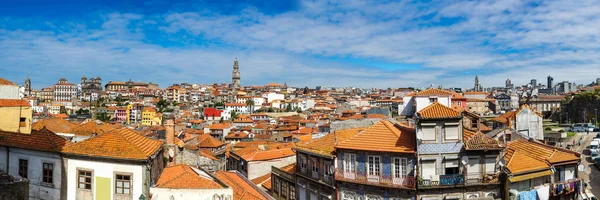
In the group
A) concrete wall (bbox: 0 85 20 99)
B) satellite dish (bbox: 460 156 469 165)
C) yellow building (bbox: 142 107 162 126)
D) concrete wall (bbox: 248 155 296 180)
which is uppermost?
concrete wall (bbox: 0 85 20 99)

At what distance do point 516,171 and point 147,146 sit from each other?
63.8ft

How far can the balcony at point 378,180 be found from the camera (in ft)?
75.0

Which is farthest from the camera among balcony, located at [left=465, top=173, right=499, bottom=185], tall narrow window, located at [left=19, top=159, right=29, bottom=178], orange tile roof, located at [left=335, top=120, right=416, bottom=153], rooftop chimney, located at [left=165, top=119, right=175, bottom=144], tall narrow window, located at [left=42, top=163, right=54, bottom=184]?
rooftop chimney, located at [left=165, top=119, right=175, bottom=144]

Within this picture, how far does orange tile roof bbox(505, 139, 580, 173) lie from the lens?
79.5 feet

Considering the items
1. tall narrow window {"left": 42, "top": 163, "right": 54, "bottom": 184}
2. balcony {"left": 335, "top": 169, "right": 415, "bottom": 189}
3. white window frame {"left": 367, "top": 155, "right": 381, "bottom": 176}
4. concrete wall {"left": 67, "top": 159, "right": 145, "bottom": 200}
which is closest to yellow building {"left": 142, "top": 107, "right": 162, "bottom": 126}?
tall narrow window {"left": 42, "top": 163, "right": 54, "bottom": 184}

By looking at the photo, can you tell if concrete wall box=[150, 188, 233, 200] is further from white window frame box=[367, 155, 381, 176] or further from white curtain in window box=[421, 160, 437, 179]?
white curtain in window box=[421, 160, 437, 179]

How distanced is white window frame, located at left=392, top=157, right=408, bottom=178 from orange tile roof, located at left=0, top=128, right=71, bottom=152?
16.5m

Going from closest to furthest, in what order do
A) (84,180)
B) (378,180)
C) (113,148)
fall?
(113,148), (84,180), (378,180)

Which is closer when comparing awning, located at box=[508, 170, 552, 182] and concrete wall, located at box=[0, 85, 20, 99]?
awning, located at box=[508, 170, 552, 182]

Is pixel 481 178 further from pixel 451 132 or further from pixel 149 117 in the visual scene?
pixel 149 117

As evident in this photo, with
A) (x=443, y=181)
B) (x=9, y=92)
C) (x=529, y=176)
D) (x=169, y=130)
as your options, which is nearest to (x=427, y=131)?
(x=443, y=181)

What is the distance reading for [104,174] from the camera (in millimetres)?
19406

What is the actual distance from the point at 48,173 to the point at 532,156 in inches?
1041

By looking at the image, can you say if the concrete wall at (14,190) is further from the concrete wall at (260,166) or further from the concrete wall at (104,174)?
the concrete wall at (260,166)
